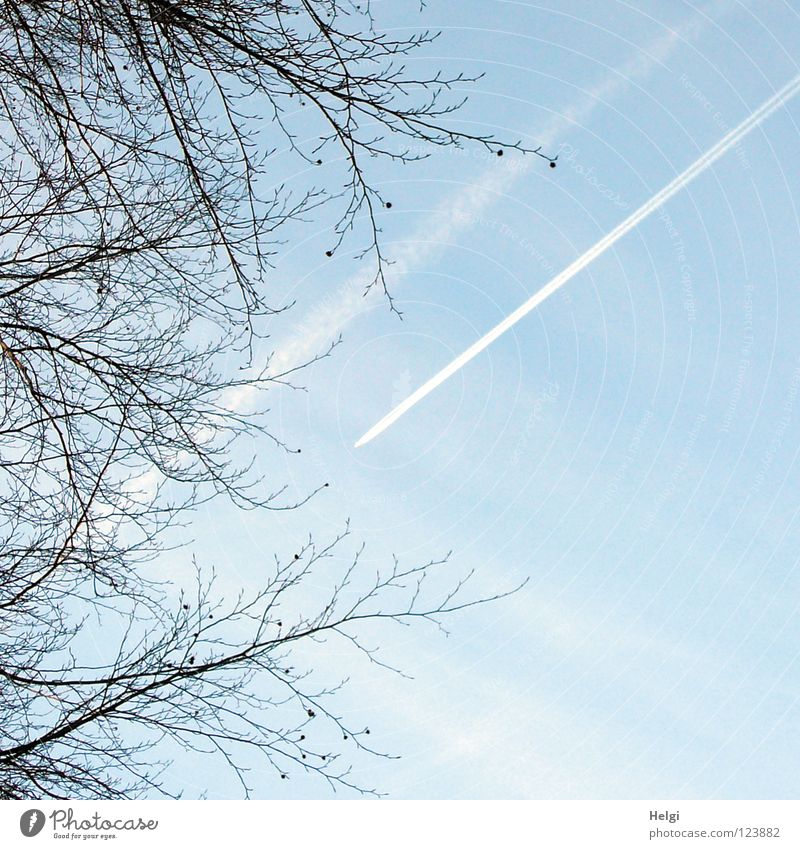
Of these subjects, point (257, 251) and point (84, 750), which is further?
point (257, 251)

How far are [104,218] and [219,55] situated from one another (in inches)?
49.0

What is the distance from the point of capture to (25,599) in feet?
15.7

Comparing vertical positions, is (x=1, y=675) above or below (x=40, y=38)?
below

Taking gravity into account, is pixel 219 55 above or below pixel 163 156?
above

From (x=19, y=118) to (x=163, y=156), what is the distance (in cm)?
142

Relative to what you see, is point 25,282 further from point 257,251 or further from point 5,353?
point 257,251
